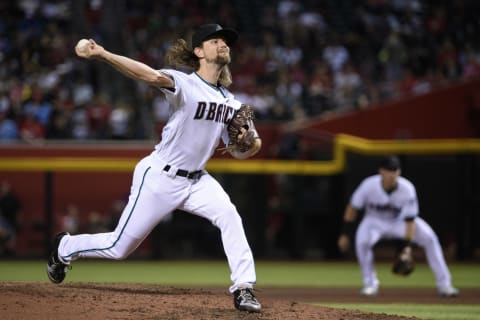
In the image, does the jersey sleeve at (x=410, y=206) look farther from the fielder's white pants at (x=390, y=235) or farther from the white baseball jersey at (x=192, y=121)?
the white baseball jersey at (x=192, y=121)

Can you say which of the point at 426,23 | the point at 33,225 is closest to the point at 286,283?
the point at 33,225

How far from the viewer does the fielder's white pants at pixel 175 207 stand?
5969mm

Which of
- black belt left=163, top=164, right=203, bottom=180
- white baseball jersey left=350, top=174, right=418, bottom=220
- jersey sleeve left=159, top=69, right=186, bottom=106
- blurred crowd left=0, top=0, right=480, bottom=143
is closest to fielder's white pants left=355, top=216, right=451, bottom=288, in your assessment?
white baseball jersey left=350, top=174, right=418, bottom=220

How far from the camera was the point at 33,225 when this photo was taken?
15125 millimetres

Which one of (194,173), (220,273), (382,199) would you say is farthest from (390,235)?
(194,173)

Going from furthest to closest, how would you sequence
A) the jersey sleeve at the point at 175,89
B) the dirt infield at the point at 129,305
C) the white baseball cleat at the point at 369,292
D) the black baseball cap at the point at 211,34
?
the white baseball cleat at the point at 369,292 → the black baseball cap at the point at 211,34 → the jersey sleeve at the point at 175,89 → the dirt infield at the point at 129,305

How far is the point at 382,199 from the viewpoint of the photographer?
10.4 metres

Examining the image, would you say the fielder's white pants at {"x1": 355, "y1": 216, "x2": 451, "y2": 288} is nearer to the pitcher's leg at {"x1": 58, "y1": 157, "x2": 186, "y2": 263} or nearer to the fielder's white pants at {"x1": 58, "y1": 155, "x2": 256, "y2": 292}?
the fielder's white pants at {"x1": 58, "y1": 155, "x2": 256, "y2": 292}

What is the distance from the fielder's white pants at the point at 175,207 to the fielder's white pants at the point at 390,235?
447cm

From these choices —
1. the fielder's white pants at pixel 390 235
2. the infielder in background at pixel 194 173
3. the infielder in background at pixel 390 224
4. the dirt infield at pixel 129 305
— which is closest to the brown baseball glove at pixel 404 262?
the infielder in background at pixel 390 224

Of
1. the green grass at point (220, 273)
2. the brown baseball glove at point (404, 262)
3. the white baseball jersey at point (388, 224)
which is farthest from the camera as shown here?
the green grass at point (220, 273)

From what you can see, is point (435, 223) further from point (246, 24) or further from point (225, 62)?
point (225, 62)

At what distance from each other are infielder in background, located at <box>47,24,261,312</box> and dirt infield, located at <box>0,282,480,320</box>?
273 mm

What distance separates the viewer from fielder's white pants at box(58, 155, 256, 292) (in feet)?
19.6
